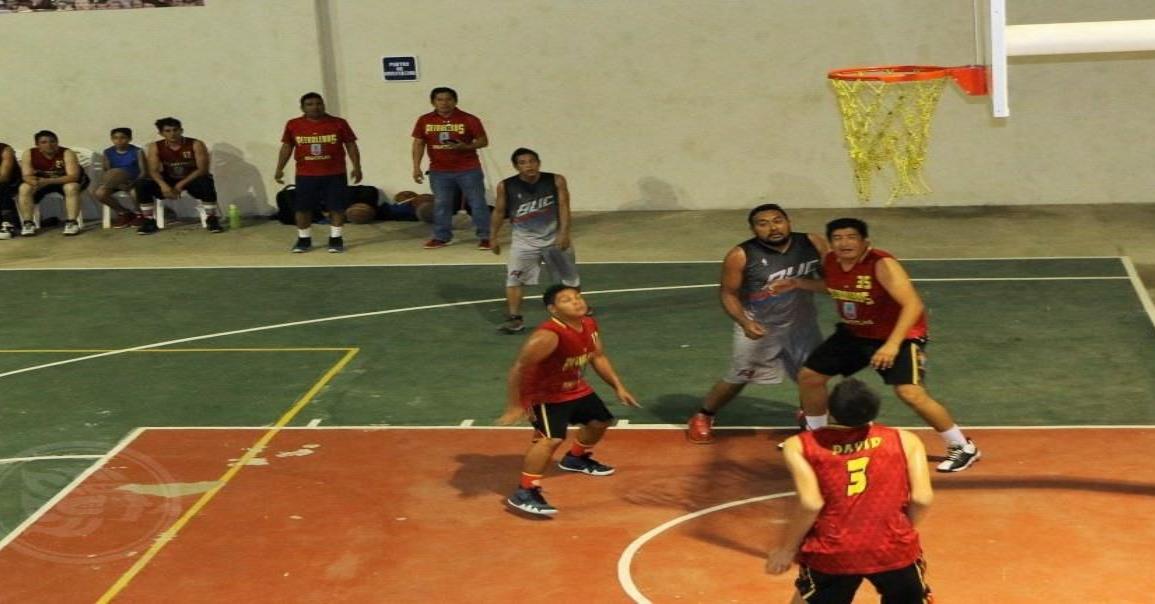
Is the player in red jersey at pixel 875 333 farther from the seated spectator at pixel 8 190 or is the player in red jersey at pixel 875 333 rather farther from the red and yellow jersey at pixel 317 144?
the seated spectator at pixel 8 190

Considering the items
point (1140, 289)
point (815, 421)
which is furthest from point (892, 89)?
point (815, 421)

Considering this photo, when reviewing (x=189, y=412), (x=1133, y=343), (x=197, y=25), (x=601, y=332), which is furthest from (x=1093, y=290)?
(x=197, y=25)

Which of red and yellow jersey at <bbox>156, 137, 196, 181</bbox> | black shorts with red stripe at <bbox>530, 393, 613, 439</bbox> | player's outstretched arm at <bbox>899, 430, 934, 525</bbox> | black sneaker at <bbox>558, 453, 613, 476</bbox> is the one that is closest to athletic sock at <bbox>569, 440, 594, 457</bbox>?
black sneaker at <bbox>558, 453, 613, 476</bbox>

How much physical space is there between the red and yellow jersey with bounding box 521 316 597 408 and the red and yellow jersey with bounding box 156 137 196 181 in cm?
1260

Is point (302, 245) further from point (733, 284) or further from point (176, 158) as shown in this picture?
point (733, 284)

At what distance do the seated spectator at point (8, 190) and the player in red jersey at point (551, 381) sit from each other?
531 inches

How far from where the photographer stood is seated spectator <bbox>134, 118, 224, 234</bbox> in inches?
809

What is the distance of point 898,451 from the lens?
6.28 m

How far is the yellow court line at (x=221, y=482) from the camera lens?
862 centimetres

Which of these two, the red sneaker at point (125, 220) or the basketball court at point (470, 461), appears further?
the red sneaker at point (125, 220)

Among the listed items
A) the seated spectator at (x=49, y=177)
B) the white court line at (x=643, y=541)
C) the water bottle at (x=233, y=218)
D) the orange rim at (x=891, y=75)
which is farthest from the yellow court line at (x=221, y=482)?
the seated spectator at (x=49, y=177)

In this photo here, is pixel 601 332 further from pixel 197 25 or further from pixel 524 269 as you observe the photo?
pixel 197 25

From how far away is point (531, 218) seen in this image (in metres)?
13.8

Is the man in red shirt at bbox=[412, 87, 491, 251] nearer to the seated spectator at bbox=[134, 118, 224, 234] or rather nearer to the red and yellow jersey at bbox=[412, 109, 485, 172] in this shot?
the red and yellow jersey at bbox=[412, 109, 485, 172]
